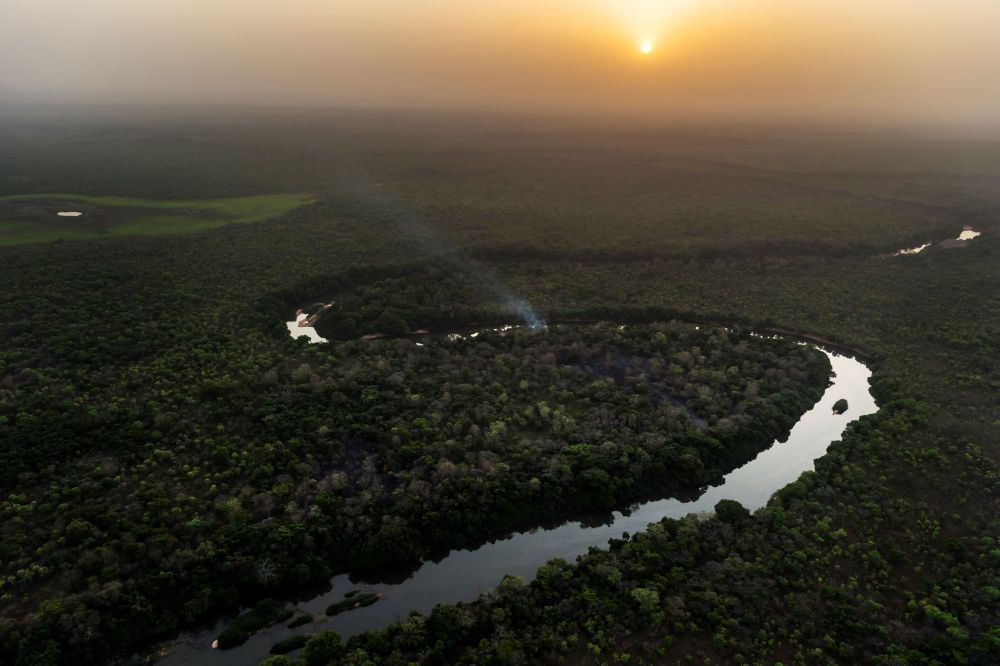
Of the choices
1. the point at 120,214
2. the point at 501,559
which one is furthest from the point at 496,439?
the point at 120,214

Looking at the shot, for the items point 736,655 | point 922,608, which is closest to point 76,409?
point 736,655

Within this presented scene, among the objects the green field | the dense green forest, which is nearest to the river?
the dense green forest

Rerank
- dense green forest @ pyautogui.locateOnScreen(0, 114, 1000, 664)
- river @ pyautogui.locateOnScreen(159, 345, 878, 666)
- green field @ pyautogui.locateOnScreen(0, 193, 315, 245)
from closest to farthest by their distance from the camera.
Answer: dense green forest @ pyautogui.locateOnScreen(0, 114, 1000, 664)
river @ pyautogui.locateOnScreen(159, 345, 878, 666)
green field @ pyautogui.locateOnScreen(0, 193, 315, 245)

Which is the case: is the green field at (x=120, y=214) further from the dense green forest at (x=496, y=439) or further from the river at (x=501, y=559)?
the river at (x=501, y=559)

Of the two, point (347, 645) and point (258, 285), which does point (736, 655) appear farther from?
point (258, 285)

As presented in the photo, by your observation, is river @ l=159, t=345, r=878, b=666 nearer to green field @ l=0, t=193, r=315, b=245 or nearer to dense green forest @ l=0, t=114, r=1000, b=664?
dense green forest @ l=0, t=114, r=1000, b=664

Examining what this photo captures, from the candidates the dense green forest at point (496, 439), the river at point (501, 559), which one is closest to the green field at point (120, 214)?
the dense green forest at point (496, 439)

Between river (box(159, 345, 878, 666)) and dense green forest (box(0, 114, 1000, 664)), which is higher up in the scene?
dense green forest (box(0, 114, 1000, 664))
